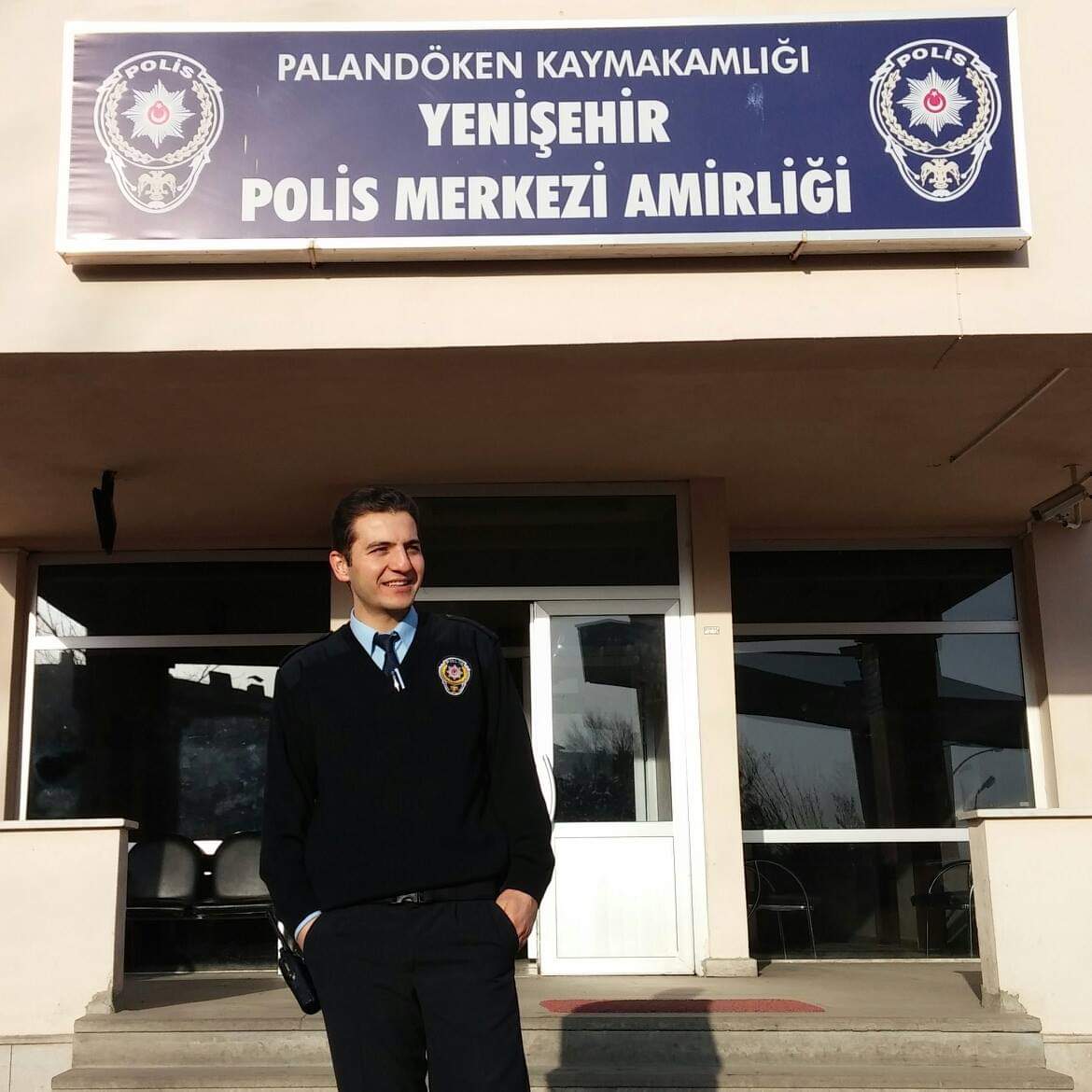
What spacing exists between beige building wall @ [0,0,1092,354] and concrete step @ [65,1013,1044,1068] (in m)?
2.73

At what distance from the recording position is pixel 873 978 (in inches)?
273

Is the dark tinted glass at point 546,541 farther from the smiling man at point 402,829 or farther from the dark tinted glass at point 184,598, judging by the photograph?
the smiling man at point 402,829

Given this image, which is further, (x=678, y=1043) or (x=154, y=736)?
(x=154, y=736)

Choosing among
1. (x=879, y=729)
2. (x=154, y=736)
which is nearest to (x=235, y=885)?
(x=154, y=736)

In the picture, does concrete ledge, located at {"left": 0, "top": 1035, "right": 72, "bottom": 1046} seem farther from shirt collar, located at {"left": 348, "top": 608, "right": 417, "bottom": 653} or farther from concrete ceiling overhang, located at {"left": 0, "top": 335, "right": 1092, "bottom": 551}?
shirt collar, located at {"left": 348, "top": 608, "right": 417, "bottom": 653}

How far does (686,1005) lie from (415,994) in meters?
3.78

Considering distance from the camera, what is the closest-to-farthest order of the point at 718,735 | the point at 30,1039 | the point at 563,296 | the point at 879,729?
the point at 563,296
the point at 30,1039
the point at 718,735
the point at 879,729

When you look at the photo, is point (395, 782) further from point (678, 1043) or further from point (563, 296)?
point (678, 1043)

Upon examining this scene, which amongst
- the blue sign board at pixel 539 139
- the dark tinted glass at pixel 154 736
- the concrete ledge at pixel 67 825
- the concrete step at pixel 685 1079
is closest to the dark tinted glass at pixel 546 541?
the dark tinted glass at pixel 154 736

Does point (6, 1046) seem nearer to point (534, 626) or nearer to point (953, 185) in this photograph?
point (534, 626)

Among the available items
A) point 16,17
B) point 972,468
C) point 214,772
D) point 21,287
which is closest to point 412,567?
point 21,287

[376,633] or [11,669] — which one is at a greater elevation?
[11,669]

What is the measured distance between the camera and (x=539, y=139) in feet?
16.9

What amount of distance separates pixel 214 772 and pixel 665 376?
427cm
